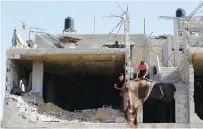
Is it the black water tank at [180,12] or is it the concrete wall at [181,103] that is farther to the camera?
the black water tank at [180,12]

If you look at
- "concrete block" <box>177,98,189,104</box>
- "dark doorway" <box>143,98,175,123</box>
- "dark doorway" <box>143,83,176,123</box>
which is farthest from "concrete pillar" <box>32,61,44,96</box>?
"concrete block" <box>177,98,189,104</box>

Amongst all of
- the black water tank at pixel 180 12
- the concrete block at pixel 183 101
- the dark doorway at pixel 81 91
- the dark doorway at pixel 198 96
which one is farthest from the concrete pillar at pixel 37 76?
the black water tank at pixel 180 12

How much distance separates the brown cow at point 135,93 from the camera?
73.9ft

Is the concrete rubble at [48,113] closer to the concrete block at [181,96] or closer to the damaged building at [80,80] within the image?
the damaged building at [80,80]

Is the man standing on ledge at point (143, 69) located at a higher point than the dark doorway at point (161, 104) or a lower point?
higher

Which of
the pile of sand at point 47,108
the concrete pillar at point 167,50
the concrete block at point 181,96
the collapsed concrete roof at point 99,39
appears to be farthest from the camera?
the collapsed concrete roof at point 99,39

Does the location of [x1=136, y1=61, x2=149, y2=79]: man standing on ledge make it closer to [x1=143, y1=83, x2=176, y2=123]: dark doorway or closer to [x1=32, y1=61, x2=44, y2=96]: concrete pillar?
[x1=143, y1=83, x2=176, y2=123]: dark doorway

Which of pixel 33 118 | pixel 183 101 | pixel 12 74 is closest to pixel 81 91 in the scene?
pixel 12 74

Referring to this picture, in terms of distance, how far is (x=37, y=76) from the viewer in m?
24.4

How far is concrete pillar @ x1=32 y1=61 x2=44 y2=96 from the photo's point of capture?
24312mm

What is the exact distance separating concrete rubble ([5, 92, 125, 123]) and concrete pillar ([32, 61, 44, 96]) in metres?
0.87

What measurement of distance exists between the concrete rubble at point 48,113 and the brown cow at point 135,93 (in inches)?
22.0

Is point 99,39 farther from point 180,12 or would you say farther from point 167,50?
point 180,12

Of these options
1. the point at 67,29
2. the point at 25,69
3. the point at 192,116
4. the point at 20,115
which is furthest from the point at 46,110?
the point at 67,29
